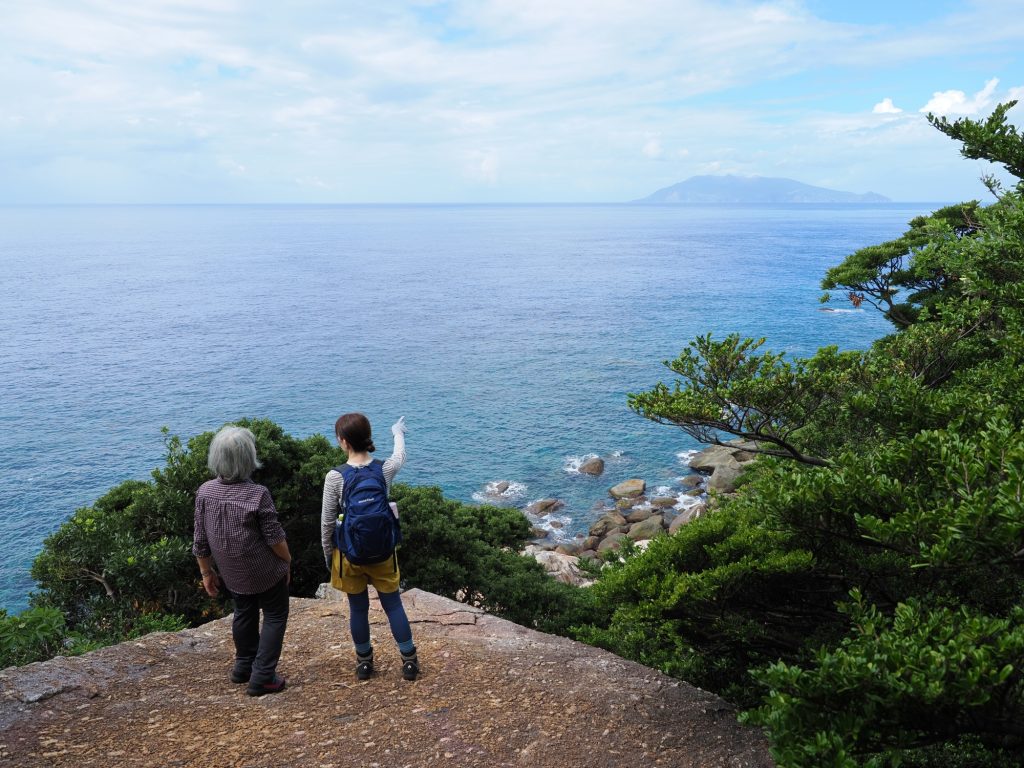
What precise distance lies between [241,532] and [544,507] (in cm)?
2573

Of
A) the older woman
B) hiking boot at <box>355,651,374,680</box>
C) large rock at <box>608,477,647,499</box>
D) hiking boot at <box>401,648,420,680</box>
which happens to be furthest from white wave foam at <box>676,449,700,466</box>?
the older woman

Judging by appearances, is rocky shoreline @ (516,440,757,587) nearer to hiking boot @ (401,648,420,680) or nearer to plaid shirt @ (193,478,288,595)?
hiking boot @ (401,648,420,680)

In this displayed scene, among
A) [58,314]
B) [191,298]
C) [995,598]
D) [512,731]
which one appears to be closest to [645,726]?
[512,731]

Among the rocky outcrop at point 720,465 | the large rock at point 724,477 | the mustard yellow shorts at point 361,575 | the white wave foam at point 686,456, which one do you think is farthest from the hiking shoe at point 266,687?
the white wave foam at point 686,456

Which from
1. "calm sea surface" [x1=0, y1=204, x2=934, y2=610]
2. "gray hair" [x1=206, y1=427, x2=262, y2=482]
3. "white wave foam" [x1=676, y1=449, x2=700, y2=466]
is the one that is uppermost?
"gray hair" [x1=206, y1=427, x2=262, y2=482]

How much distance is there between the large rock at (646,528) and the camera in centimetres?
2772

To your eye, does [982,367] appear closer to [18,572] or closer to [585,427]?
[18,572]

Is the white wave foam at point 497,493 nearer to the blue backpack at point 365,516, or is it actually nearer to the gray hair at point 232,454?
the blue backpack at point 365,516

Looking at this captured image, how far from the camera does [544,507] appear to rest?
31328 millimetres

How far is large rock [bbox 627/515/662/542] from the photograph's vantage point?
2772 cm

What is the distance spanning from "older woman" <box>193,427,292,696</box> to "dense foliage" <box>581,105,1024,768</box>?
328 centimetres

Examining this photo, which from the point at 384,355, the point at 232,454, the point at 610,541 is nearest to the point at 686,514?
the point at 610,541

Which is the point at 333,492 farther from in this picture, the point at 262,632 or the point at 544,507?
the point at 544,507

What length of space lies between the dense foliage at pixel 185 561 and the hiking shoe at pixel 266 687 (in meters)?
3.13
